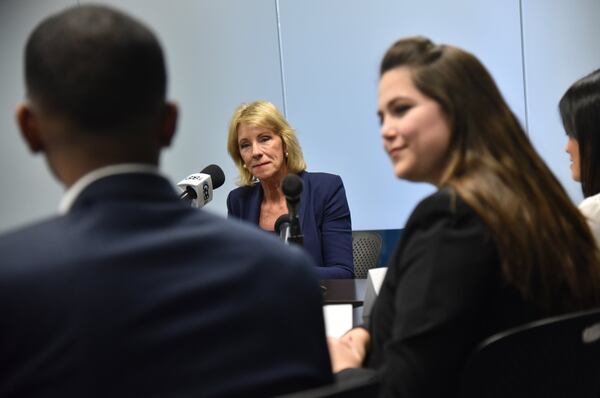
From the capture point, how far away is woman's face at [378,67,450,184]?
4.74ft

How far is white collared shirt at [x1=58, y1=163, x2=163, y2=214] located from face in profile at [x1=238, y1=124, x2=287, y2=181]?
229 centimetres

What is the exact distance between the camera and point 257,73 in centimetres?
502

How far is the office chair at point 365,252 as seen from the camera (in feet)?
11.3

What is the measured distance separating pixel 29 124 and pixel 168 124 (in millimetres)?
195

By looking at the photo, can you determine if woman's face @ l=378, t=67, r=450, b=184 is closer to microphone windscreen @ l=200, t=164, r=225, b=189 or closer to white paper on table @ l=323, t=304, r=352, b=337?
white paper on table @ l=323, t=304, r=352, b=337

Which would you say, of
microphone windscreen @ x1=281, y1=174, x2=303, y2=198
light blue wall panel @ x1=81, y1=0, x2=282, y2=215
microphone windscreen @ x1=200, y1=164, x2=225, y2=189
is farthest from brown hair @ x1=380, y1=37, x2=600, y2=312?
light blue wall panel @ x1=81, y1=0, x2=282, y2=215

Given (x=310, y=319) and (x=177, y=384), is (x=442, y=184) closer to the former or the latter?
(x=310, y=319)

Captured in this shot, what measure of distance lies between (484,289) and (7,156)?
15.6 ft

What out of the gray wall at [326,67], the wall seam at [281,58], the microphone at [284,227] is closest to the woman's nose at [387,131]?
the microphone at [284,227]

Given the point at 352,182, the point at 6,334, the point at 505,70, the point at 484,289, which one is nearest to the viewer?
the point at 6,334

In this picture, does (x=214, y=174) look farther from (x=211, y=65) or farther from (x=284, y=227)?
(x=211, y=65)

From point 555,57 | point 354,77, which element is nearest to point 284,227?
point 354,77

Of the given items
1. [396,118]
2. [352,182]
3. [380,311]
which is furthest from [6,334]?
[352,182]

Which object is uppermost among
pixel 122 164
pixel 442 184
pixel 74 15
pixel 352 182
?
pixel 74 15
